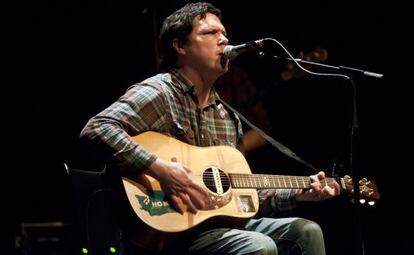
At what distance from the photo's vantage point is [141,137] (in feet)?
8.65

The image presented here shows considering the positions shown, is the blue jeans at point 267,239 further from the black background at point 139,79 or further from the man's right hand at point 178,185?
the black background at point 139,79

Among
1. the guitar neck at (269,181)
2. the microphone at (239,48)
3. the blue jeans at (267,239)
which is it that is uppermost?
the microphone at (239,48)

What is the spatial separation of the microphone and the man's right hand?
0.69m

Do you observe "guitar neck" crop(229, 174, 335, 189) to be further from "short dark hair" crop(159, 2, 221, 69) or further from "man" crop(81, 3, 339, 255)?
"short dark hair" crop(159, 2, 221, 69)

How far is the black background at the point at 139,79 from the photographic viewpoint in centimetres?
493

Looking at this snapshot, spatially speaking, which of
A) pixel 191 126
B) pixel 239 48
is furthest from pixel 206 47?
pixel 191 126

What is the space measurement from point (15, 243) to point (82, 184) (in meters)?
2.15

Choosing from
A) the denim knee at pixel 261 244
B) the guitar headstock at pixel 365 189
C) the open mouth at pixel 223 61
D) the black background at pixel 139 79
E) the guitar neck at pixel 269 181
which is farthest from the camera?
the black background at pixel 139 79

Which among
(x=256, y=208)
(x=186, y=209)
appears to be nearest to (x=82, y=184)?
(x=186, y=209)

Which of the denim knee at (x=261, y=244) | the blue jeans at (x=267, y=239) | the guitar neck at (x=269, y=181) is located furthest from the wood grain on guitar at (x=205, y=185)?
the denim knee at (x=261, y=244)

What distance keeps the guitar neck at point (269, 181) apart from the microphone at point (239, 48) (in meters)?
0.64

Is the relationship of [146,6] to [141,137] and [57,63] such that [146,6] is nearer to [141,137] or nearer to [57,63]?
[57,63]

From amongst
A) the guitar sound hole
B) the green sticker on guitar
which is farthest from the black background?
the green sticker on guitar

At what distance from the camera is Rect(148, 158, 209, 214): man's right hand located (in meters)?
2.47
